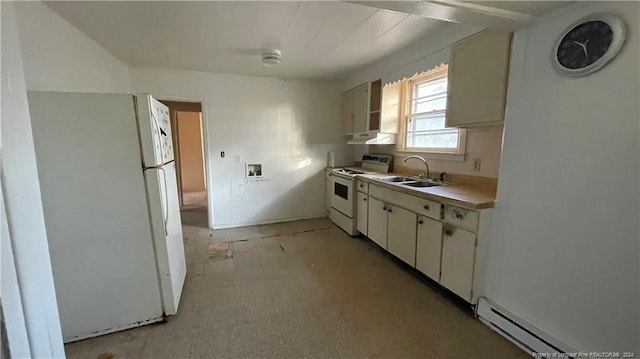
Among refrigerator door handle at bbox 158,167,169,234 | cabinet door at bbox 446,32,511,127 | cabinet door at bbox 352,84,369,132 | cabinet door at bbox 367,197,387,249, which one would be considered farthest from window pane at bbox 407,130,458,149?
refrigerator door handle at bbox 158,167,169,234

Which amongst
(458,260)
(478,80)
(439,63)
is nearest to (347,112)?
(439,63)

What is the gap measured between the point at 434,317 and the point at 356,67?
2.96m

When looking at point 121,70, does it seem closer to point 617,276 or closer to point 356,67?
point 356,67

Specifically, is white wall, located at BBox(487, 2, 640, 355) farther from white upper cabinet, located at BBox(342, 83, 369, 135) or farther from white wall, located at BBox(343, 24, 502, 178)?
white upper cabinet, located at BBox(342, 83, 369, 135)

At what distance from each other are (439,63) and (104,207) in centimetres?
285

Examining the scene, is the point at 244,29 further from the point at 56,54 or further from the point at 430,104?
the point at 430,104

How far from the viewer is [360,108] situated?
3.79 metres

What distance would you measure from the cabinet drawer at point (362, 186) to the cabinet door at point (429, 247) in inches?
36.1

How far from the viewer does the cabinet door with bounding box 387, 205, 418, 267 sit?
2461 millimetres

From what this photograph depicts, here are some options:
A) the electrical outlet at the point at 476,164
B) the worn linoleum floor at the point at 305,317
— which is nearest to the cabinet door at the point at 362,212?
the worn linoleum floor at the point at 305,317

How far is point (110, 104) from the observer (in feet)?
5.38

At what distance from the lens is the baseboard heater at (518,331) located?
5.12ft

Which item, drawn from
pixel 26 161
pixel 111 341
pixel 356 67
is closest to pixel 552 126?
pixel 26 161

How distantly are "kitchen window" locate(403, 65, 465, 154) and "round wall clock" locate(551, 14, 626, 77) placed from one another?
1134mm
